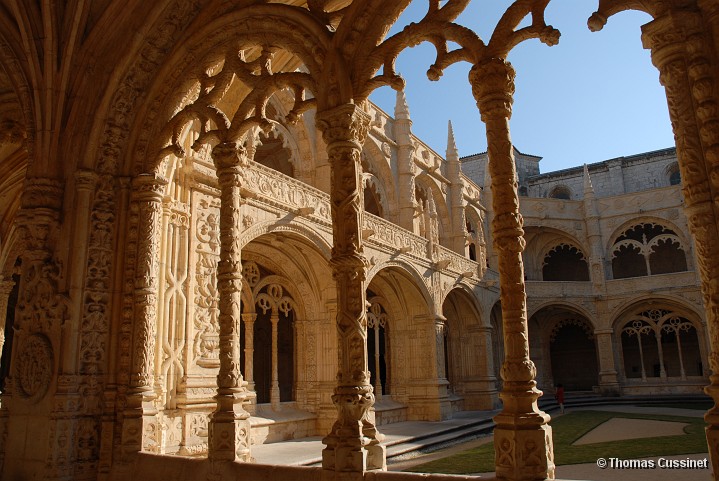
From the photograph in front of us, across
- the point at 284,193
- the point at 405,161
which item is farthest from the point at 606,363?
the point at 284,193

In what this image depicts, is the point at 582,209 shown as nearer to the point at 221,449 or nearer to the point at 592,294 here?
the point at 592,294

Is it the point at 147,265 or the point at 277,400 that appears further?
the point at 277,400

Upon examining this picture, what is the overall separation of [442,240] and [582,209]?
9.10 meters

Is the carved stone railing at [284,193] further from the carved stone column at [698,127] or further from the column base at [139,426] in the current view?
the carved stone column at [698,127]

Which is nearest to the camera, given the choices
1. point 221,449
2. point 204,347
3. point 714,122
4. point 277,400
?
point 714,122

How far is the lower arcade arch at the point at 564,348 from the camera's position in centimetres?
2562

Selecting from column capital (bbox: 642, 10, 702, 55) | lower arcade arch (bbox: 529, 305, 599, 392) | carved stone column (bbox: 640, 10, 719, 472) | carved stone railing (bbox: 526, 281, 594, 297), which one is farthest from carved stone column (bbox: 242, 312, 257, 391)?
lower arcade arch (bbox: 529, 305, 599, 392)

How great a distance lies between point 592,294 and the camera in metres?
24.6

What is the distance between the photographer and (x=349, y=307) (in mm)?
4324

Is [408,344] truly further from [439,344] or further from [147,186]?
[147,186]

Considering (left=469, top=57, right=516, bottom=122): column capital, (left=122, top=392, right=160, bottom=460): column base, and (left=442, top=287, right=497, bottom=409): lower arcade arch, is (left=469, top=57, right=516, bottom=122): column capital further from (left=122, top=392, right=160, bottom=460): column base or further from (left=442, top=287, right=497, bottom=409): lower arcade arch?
(left=442, top=287, right=497, bottom=409): lower arcade arch

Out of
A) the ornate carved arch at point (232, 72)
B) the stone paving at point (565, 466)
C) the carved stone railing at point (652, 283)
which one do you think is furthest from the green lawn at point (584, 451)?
the carved stone railing at point (652, 283)

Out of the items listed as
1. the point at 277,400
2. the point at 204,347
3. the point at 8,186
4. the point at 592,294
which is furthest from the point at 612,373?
the point at 8,186

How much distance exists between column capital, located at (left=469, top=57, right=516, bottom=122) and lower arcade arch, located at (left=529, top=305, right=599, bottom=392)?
22403 mm
